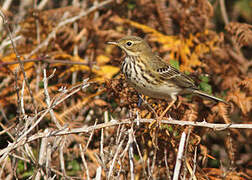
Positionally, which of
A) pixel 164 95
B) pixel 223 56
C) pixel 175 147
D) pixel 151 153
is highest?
pixel 223 56

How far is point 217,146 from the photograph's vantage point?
4.93 meters

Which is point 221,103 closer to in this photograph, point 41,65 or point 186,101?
point 186,101

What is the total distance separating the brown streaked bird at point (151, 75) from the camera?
3383mm

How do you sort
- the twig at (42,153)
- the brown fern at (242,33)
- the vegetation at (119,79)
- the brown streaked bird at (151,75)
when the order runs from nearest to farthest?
1. the twig at (42,153)
2. the brown streaked bird at (151,75)
3. the vegetation at (119,79)
4. the brown fern at (242,33)

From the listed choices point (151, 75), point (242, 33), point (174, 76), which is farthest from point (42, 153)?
point (242, 33)

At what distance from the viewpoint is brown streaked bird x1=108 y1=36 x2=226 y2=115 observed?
3.38m

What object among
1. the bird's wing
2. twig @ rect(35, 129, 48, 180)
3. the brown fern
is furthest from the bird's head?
twig @ rect(35, 129, 48, 180)

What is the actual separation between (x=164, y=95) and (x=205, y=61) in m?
1.00

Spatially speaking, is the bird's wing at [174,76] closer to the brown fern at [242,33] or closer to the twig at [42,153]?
the brown fern at [242,33]

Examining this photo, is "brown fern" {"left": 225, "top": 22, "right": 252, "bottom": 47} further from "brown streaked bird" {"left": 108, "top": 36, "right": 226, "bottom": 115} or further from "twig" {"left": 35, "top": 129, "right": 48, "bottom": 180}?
"twig" {"left": 35, "top": 129, "right": 48, "bottom": 180}

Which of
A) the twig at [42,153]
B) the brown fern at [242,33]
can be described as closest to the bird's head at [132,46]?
the brown fern at [242,33]

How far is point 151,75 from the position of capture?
351 centimetres

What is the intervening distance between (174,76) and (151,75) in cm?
33

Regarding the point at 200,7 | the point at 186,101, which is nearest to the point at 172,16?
the point at 200,7
